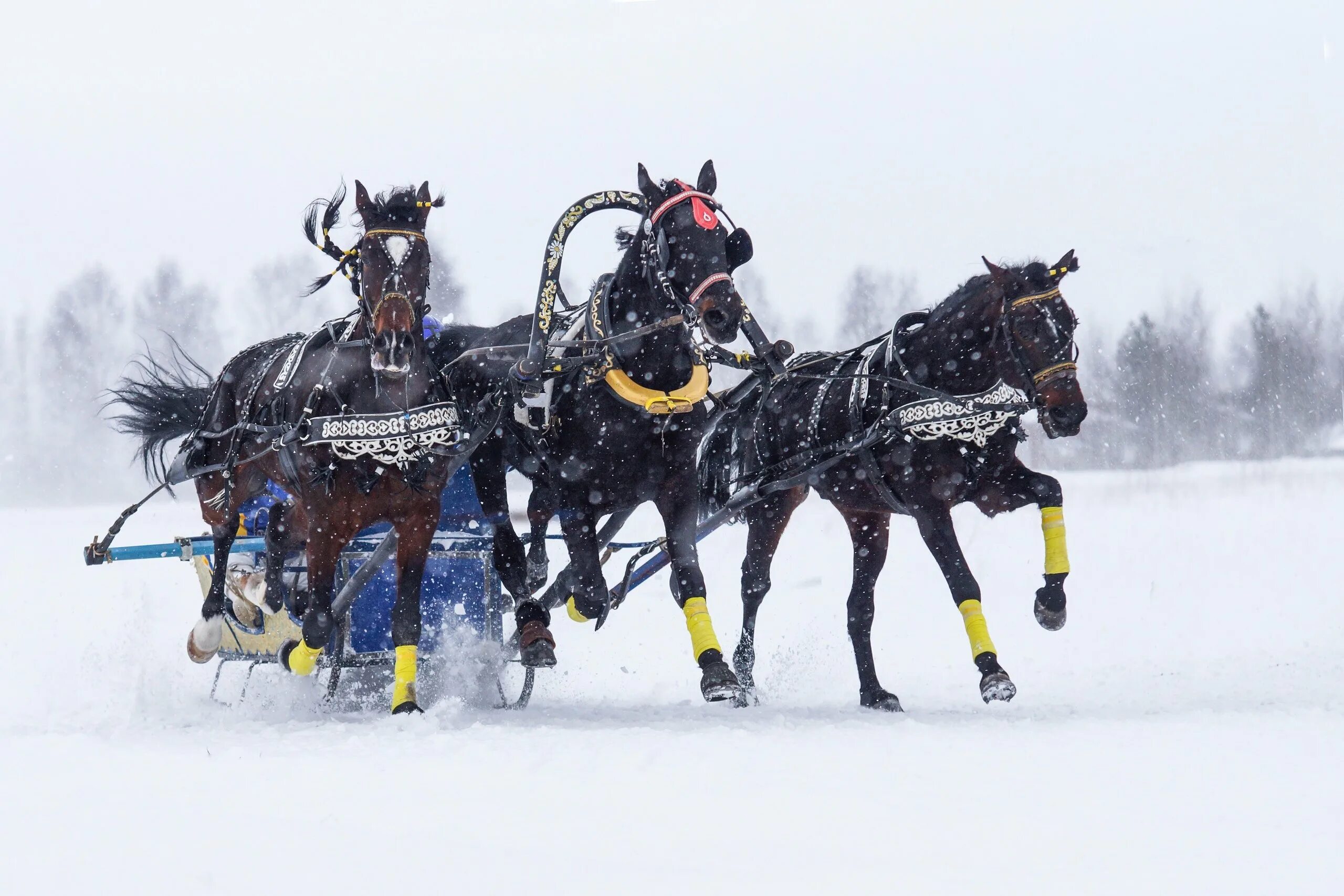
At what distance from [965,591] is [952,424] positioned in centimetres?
86

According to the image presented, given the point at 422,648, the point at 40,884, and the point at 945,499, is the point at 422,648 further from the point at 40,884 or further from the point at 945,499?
the point at 40,884

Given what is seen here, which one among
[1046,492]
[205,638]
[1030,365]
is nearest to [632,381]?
[1030,365]

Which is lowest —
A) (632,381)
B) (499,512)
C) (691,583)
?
(691,583)

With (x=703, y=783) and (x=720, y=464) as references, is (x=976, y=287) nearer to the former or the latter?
(x=720, y=464)

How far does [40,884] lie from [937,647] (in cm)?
870

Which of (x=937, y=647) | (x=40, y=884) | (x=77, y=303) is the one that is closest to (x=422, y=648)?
(x=40, y=884)

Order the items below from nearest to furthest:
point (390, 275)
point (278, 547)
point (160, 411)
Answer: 1. point (390, 275)
2. point (278, 547)
3. point (160, 411)

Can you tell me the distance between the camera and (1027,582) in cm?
1405

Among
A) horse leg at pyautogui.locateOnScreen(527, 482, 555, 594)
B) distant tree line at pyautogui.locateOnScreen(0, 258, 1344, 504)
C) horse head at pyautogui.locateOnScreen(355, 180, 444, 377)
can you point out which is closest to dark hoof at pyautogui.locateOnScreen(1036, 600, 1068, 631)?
horse leg at pyautogui.locateOnScreen(527, 482, 555, 594)

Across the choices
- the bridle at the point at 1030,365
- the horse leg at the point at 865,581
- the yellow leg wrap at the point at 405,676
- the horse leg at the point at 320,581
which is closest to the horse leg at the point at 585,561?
the yellow leg wrap at the point at 405,676

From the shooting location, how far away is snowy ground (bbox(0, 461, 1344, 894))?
335 cm

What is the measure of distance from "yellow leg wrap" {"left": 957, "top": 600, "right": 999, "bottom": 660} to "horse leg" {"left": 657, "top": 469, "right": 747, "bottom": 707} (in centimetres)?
123

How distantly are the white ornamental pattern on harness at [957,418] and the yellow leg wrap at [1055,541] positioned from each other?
0.53 meters

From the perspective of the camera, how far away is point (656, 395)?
577 centimetres
